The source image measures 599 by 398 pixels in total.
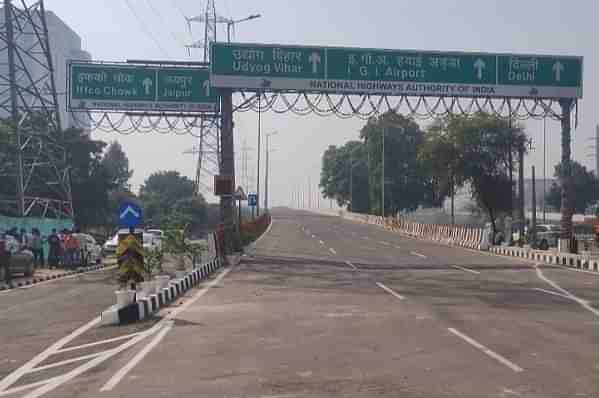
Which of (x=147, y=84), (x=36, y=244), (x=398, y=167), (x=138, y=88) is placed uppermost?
(x=147, y=84)

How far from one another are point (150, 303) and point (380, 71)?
1659 centimetres

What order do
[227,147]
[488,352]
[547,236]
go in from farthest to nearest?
[547,236], [227,147], [488,352]

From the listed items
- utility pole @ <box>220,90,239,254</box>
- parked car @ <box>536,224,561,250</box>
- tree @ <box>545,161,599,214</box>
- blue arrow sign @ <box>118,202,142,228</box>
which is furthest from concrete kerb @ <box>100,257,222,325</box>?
tree @ <box>545,161,599,214</box>

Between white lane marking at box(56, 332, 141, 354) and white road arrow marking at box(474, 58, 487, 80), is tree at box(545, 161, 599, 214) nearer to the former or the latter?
white road arrow marking at box(474, 58, 487, 80)

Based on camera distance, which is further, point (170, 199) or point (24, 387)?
point (170, 199)

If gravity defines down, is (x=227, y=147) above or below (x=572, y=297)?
above

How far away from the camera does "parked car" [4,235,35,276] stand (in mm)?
23328

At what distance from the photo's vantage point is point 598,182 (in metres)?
79.5

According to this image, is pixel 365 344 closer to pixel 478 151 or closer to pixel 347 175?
pixel 478 151

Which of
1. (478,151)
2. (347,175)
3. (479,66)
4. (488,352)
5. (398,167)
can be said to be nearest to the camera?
(488,352)

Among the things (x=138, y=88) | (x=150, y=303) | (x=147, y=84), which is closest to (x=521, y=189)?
(x=147, y=84)

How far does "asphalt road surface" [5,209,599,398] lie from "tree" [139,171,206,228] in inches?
1220

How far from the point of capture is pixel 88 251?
30172 mm

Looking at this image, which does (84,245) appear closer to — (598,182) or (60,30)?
(598,182)
